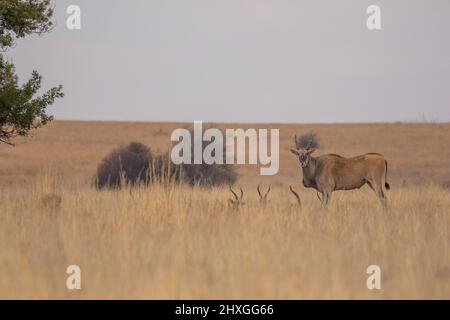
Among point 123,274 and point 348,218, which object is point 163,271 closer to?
point 123,274

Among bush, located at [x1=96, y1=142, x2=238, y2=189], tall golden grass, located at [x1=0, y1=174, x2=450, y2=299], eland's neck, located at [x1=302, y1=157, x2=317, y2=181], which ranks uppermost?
bush, located at [x1=96, y1=142, x2=238, y2=189]

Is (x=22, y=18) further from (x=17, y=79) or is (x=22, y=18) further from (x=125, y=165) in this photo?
(x=125, y=165)

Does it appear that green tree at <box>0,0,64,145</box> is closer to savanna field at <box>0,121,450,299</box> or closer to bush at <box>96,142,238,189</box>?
savanna field at <box>0,121,450,299</box>

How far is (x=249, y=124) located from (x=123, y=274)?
58.9 m

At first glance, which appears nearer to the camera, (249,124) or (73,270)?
(73,270)

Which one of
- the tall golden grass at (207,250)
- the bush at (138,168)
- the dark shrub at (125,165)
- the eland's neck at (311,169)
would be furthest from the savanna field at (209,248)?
the dark shrub at (125,165)

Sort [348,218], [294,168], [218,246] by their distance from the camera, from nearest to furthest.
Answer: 1. [218,246]
2. [348,218]
3. [294,168]

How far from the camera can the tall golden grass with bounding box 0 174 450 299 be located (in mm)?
6957

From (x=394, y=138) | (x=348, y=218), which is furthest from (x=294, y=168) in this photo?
(x=348, y=218)

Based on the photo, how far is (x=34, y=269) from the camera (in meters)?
7.75

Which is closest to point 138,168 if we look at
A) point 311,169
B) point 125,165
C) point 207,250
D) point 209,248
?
point 125,165

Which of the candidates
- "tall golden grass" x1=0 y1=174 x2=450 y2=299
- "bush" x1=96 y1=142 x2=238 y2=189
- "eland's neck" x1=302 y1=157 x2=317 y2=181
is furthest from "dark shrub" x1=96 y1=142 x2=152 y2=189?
"tall golden grass" x1=0 y1=174 x2=450 y2=299

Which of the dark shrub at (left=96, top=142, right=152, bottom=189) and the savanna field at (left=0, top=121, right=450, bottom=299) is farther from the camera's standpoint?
the dark shrub at (left=96, top=142, right=152, bottom=189)
